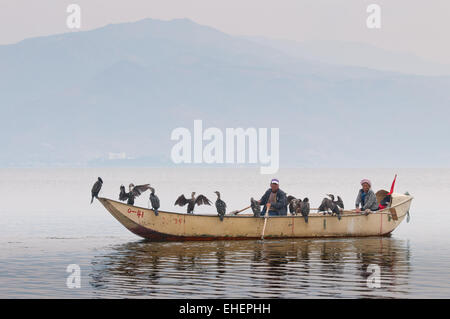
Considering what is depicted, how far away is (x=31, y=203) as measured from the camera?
197ft

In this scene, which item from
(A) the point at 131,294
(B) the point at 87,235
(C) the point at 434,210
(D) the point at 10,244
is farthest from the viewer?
(C) the point at 434,210

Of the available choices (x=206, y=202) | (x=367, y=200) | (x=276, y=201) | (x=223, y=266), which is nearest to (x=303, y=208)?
(x=276, y=201)

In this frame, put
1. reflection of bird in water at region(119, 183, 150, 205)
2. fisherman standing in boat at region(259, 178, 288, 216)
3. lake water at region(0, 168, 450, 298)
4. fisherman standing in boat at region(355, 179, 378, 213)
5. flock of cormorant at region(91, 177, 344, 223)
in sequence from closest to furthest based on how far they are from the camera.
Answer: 1. lake water at region(0, 168, 450, 298)
2. flock of cormorant at region(91, 177, 344, 223)
3. reflection of bird in water at region(119, 183, 150, 205)
4. fisherman standing in boat at region(259, 178, 288, 216)
5. fisherman standing in boat at region(355, 179, 378, 213)

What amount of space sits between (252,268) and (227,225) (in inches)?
217

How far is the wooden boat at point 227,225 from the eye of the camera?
26.5 meters

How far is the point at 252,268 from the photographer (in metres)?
21.8

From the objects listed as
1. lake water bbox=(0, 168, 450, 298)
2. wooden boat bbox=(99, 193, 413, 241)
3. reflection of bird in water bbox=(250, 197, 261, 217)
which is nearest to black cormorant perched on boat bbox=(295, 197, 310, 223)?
wooden boat bbox=(99, 193, 413, 241)

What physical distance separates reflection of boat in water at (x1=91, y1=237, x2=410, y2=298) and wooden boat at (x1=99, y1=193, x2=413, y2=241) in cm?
31

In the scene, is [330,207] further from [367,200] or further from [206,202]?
[206,202]

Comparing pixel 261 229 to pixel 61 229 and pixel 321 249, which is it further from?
pixel 61 229

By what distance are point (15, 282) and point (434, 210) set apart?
36.6 metres

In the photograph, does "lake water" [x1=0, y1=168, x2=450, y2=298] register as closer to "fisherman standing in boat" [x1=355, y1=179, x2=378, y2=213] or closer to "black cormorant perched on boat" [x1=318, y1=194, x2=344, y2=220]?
"black cormorant perched on boat" [x1=318, y1=194, x2=344, y2=220]

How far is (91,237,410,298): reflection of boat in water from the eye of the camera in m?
18.5
